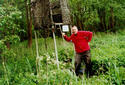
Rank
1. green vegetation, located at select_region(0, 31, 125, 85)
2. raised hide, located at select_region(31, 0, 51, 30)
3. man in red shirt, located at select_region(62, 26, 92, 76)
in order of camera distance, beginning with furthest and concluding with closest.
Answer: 1. raised hide, located at select_region(31, 0, 51, 30)
2. man in red shirt, located at select_region(62, 26, 92, 76)
3. green vegetation, located at select_region(0, 31, 125, 85)

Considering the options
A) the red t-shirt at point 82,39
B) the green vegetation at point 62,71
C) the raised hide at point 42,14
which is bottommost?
the green vegetation at point 62,71

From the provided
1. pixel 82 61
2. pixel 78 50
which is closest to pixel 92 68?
pixel 82 61

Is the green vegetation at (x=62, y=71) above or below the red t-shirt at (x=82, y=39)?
below

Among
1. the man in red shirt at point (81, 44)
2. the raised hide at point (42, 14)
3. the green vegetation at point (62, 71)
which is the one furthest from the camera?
the raised hide at point (42, 14)

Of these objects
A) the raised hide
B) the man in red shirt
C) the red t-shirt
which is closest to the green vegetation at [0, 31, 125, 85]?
the man in red shirt

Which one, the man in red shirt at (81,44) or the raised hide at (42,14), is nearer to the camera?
the man in red shirt at (81,44)

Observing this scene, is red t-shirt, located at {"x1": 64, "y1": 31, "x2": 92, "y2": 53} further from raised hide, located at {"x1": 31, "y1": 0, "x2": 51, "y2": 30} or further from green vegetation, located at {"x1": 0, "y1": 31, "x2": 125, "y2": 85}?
raised hide, located at {"x1": 31, "y1": 0, "x2": 51, "y2": 30}

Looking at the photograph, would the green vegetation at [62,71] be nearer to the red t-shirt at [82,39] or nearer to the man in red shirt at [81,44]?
the man in red shirt at [81,44]

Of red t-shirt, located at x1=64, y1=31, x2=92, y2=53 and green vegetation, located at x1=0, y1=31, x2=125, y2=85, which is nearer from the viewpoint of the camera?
green vegetation, located at x1=0, y1=31, x2=125, y2=85

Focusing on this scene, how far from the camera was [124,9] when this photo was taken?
1958 centimetres

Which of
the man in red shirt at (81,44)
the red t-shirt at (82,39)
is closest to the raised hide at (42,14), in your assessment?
the man in red shirt at (81,44)

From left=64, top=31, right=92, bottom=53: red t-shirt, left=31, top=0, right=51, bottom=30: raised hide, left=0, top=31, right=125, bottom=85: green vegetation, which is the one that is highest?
left=31, top=0, right=51, bottom=30: raised hide

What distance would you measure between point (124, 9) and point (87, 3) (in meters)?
6.95

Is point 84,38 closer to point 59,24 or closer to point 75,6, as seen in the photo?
point 59,24
